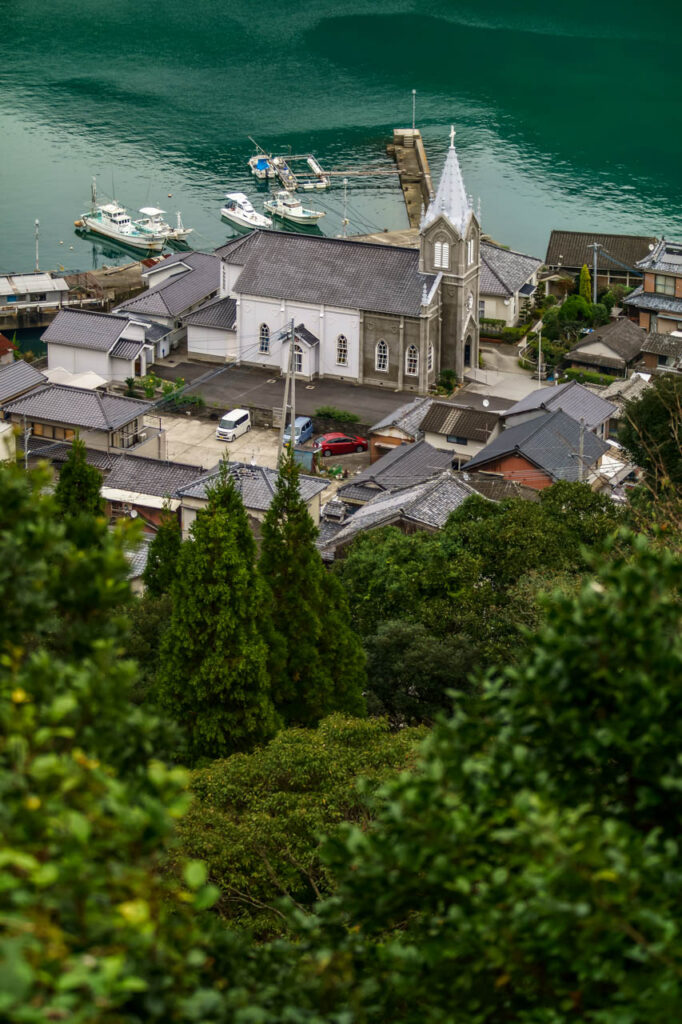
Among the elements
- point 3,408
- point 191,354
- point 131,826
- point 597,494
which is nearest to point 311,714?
point 597,494

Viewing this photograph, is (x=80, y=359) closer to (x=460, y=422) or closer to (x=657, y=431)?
(x=460, y=422)

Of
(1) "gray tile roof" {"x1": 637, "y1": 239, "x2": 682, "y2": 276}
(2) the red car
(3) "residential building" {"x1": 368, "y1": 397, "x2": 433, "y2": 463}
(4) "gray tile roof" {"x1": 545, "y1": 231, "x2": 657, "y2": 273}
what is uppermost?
(1) "gray tile roof" {"x1": 637, "y1": 239, "x2": 682, "y2": 276}

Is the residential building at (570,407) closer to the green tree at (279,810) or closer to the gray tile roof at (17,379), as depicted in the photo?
the gray tile roof at (17,379)

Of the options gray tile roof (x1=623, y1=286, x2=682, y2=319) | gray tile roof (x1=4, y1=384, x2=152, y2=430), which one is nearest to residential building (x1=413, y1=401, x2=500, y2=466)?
gray tile roof (x1=4, y1=384, x2=152, y2=430)

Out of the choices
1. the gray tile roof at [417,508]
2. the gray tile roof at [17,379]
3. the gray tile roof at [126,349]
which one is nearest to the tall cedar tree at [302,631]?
the gray tile roof at [417,508]

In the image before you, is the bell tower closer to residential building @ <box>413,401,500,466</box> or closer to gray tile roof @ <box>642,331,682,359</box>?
gray tile roof @ <box>642,331,682,359</box>

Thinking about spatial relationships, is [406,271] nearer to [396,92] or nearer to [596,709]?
[596,709]

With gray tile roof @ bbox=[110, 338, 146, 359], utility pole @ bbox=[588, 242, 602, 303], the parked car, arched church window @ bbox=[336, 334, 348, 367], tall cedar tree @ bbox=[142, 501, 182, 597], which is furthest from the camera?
utility pole @ bbox=[588, 242, 602, 303]
